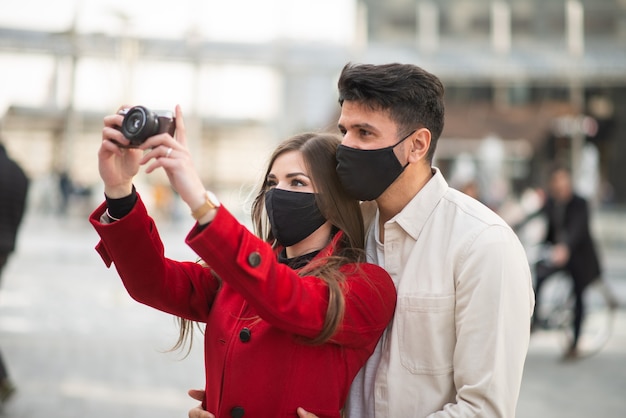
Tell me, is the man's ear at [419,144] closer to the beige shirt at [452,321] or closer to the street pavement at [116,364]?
the beige shirt at [452,321]

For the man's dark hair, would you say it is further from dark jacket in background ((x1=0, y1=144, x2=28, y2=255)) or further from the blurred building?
the blurred building

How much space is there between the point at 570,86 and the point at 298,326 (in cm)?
3120

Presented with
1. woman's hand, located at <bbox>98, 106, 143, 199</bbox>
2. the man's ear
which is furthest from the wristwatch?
the man's ear

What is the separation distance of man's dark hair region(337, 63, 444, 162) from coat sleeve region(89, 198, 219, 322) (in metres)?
0.71

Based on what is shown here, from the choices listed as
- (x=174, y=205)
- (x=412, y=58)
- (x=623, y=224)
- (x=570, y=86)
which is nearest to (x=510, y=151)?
(x=570, y=86)

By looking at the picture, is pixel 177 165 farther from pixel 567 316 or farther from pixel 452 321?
pixel 567 316

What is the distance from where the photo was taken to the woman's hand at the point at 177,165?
65.6 inches

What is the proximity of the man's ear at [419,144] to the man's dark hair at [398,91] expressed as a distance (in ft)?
0.07

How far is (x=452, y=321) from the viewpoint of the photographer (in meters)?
1.96

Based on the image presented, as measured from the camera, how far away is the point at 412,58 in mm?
32406

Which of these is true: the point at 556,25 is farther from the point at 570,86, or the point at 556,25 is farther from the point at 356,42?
the point at 356,42

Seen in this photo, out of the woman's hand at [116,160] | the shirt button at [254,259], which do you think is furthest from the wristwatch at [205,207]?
the woman's hand at [116,160]

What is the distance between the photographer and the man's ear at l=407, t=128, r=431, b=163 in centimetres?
214

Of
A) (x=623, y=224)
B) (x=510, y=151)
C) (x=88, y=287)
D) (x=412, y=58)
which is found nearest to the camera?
(x=88, y=287)
